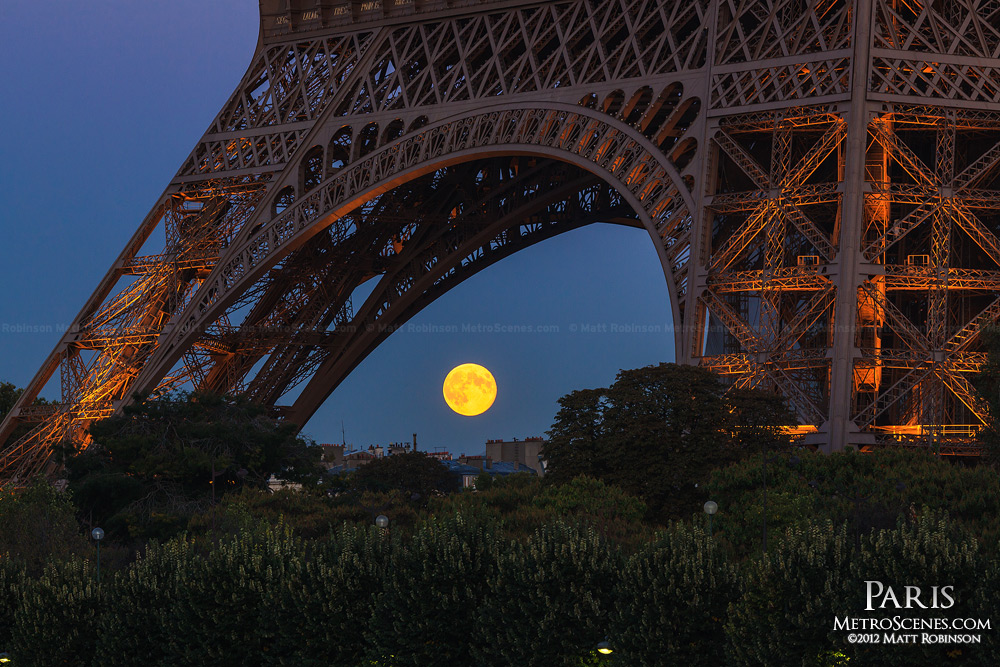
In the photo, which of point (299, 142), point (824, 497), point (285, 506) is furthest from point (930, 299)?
point (299, 142)

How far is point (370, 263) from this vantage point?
5422 centimetres

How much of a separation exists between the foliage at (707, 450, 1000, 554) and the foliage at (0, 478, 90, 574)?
57.2ft

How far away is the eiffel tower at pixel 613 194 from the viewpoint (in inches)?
1332

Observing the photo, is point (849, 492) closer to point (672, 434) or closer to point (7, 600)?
point (672, 434)

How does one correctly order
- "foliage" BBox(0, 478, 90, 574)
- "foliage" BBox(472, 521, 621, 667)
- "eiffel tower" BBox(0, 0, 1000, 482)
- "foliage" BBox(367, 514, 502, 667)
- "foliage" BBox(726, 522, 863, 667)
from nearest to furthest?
1. "foliage" BBox(726, 522, 863, 667)
2. "foliage" BBox(472, 521, 621, 667)
3. "foliage" BBox(367, 514, 502, 667)
4. "eiffel tower" BBox(0, 0, 1000, 482)
5. "foliage" BBox(0, 478, 90, 574)

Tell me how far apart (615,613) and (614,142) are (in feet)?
64.1

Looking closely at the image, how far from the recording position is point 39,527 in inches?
1431

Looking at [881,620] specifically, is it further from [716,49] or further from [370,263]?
[370,263]

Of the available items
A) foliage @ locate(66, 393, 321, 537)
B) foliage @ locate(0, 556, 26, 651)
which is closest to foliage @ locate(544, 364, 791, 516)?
foliage @ locate(66, 393, 321, 537)

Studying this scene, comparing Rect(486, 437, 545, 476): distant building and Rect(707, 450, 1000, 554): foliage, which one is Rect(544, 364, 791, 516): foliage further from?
Rect(486, 437, 545, 476): distant building

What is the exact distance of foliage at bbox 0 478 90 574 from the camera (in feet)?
116

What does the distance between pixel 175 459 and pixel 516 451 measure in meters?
75.4

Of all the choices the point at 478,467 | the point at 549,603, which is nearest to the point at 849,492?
the point at 549,603

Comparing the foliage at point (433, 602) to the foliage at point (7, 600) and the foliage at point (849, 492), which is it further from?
the foliage at point (7, 600)
